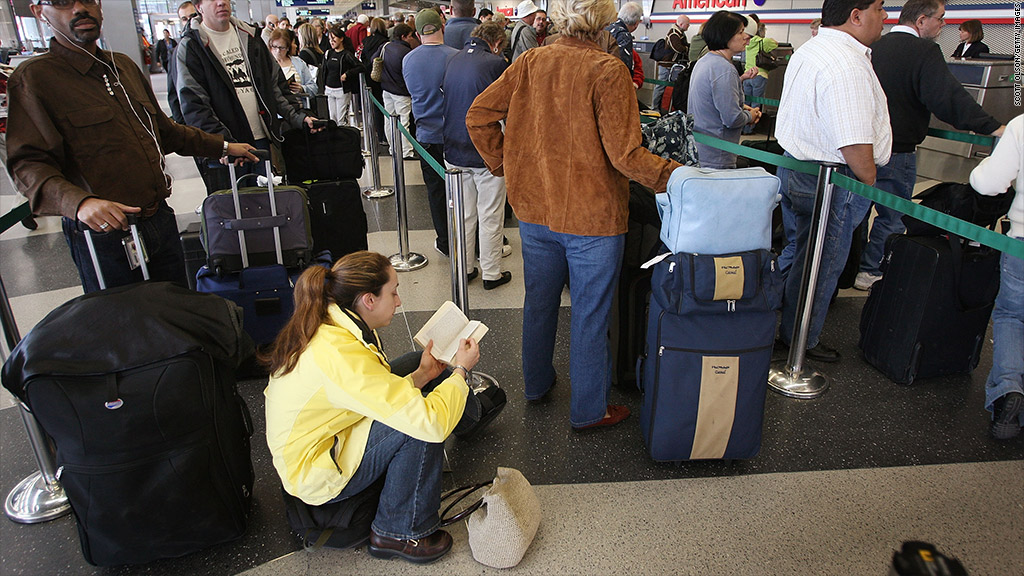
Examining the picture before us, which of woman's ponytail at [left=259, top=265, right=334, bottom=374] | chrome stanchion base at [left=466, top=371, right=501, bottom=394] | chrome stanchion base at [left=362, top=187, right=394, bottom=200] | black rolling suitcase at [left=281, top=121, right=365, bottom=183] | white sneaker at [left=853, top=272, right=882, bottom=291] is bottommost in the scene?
chrome stanchion base at [left=466, top=371, right=501, bottom=394]

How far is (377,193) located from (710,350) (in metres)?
4.61

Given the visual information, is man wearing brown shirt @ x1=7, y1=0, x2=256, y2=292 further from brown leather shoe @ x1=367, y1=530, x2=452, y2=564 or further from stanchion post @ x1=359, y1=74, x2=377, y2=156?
stanchion post @ x1=359, y1=74, x2=377, y2=156

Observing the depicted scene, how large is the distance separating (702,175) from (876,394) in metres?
1.48

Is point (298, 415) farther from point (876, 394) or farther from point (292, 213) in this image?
point (876, 394)

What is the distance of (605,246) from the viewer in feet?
7.33

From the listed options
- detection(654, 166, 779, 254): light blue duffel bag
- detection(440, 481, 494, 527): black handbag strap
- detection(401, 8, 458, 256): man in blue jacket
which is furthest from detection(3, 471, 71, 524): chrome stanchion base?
detection(401, 8, 458, 256): man in blue jacket

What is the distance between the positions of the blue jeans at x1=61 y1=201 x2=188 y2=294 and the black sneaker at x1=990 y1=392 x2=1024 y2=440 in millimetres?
3224

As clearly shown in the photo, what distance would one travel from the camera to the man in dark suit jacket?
10.1 ft

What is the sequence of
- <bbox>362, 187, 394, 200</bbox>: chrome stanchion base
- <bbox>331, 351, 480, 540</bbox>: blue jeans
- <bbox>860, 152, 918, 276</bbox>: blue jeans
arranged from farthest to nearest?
<bbox>362, 187, 394, 200</bbox>: chrome stanchion base → <bbox>860, 152, 918, 276</bbox>: blue jeans → <bbox>331, 351, 480, 540</bbox>: blue jeans

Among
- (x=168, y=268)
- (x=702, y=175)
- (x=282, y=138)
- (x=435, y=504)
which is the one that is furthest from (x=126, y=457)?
(x=282, y=138)

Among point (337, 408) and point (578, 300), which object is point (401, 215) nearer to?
point (578, 300)

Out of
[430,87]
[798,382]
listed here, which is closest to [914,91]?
[798,382]

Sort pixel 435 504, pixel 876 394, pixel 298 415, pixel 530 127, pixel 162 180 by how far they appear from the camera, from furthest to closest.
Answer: pixel 876 394
pixel 162 180
pixel 530 127
pixel 435 504
pixel 298 415

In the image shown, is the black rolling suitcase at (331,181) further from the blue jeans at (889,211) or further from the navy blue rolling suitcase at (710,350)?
the blue jeans at (889,211)
